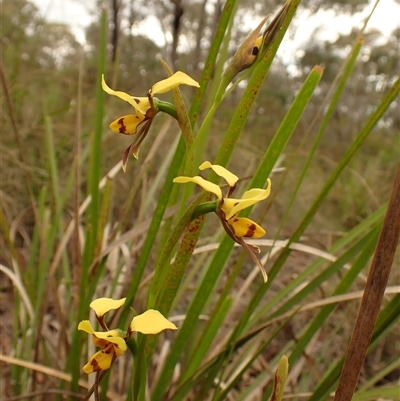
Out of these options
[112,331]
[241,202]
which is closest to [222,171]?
[241,202]

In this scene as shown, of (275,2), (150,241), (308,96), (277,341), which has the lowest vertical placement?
(277,341)

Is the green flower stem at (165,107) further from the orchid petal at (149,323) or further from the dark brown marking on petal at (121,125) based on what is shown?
the orchid petal at (149,323)

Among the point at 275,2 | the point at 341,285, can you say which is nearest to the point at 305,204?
the point at 341,285

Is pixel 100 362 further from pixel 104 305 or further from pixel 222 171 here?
pixel 222 171

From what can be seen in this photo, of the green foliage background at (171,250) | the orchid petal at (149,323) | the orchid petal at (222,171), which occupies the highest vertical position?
the orchid petal at (222,171)

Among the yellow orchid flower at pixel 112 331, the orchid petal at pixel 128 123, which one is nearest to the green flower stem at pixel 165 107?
the orchid petal at pixel 128 123

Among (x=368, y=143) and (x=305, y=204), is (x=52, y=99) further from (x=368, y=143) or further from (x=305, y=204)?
(x=368, y=143)

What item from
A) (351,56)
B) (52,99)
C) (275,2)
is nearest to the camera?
(351,56)
